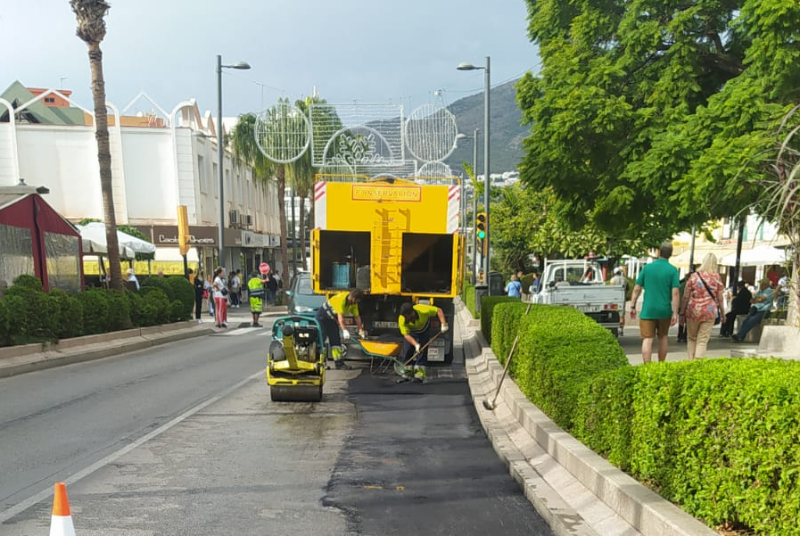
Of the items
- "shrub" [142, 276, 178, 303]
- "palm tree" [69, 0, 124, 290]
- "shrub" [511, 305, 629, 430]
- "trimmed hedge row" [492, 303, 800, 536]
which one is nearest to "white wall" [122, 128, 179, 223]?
"shrub" [142, 276, 178, 303]

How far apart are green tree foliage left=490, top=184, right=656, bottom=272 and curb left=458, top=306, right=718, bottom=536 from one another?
53.3ft

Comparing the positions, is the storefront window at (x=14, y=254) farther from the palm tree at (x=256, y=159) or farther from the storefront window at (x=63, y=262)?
the palm tree at (x=256, y=159)

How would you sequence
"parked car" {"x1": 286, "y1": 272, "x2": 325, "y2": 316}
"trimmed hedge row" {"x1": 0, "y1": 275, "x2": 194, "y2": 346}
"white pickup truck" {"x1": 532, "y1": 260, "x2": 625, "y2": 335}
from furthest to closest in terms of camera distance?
"white pickup truck" {"x1": 532, "y1": 260, "x2": 625, "y2": 335}, "parked car" {"x1": 286, "y1": 272, "x2": 325, "y2": 316}, "trimmed hedge row" {"x1": 0, "y1": 275, "x2": 194, "y2": 346}

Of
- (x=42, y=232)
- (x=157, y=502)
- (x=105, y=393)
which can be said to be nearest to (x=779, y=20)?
(x=157, y=502)

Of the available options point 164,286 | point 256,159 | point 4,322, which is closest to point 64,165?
point 256,159

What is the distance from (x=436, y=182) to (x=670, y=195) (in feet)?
14.7

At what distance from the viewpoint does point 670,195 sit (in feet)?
41.2

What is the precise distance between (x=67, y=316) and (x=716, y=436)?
1412cm

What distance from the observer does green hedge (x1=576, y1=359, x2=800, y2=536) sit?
11.3 feet

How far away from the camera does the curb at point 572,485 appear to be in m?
4.21

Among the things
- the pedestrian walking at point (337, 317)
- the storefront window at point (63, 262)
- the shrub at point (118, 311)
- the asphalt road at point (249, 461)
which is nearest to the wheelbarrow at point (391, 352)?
the pedestrian walking at point (337, 317)

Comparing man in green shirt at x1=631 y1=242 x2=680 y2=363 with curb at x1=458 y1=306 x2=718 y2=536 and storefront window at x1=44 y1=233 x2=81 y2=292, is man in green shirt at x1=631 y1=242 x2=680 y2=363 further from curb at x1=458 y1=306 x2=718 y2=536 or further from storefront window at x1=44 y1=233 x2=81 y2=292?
storefront window at x1=44 y1=233 x2=81 y2=292

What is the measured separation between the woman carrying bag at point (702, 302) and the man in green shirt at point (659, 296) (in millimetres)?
457

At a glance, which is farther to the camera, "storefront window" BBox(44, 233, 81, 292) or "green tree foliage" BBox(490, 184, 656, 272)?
"green tree foliage" BBox(490, 184, 656, 272)
